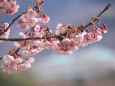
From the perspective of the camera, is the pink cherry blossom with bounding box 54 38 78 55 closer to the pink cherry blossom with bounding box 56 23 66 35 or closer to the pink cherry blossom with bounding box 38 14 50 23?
the pink cherry blossom with bounding box 56 23 66 35

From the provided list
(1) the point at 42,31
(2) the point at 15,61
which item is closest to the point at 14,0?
(1) the point at 42,31

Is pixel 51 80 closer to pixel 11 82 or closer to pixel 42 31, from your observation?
pixel 11 82

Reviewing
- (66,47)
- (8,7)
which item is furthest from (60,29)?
(8,7)

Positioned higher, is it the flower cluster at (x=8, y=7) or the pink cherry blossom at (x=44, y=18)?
the flower cluster at (x=8, y=7)

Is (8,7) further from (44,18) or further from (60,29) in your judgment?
(60,29)

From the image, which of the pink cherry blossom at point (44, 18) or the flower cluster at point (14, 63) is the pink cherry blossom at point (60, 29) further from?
the flower cluster at point (14, 63)
